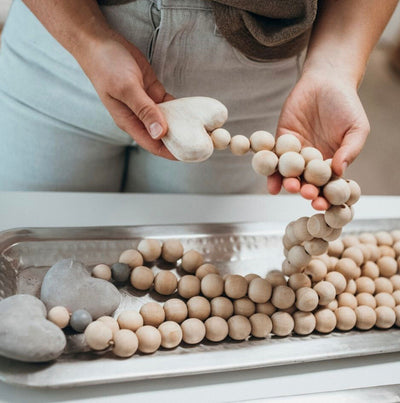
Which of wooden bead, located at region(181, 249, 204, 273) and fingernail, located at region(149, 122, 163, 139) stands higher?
fingernail, located at region(149, 122, 163, 139)

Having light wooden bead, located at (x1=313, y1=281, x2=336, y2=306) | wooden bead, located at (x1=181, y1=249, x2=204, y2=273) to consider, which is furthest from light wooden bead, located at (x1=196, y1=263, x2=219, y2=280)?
light wooden bead, located at (x1=313, y1=281, x2=336, y2=306)

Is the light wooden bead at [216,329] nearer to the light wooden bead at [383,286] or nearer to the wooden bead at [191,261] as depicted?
the wooden bead at [191,261]

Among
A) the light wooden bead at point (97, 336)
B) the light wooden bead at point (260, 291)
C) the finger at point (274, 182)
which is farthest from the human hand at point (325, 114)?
the light wooden bead at point (97, 336)

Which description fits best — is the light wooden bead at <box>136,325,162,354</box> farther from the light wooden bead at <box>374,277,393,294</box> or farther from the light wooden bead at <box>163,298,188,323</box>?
the light wooden bead at <box>374,277,393,294</box>

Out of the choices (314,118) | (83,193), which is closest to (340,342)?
(314,118)

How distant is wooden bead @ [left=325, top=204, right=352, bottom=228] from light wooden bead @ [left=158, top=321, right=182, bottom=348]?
17 centimetres

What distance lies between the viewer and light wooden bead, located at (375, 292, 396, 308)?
0.56 metres

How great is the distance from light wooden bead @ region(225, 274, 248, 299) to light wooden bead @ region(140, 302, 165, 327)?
0.07m

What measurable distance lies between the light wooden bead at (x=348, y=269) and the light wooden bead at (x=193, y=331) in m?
0.19

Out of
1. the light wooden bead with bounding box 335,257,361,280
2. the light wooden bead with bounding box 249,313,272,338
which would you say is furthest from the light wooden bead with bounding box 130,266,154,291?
the light wooden bead with bounding box 335,257,361,280

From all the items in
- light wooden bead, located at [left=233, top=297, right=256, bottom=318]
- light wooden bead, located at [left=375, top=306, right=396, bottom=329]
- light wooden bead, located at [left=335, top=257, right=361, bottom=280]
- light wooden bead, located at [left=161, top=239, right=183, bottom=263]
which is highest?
light wooden bead, located at [left=161, top=239, right=183, bottom=263]

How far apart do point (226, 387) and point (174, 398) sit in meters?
0.05

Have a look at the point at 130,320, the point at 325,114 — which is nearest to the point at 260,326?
the point at 130,320

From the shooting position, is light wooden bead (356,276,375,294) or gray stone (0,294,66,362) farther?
light wooden bead (356,276,375,294)
